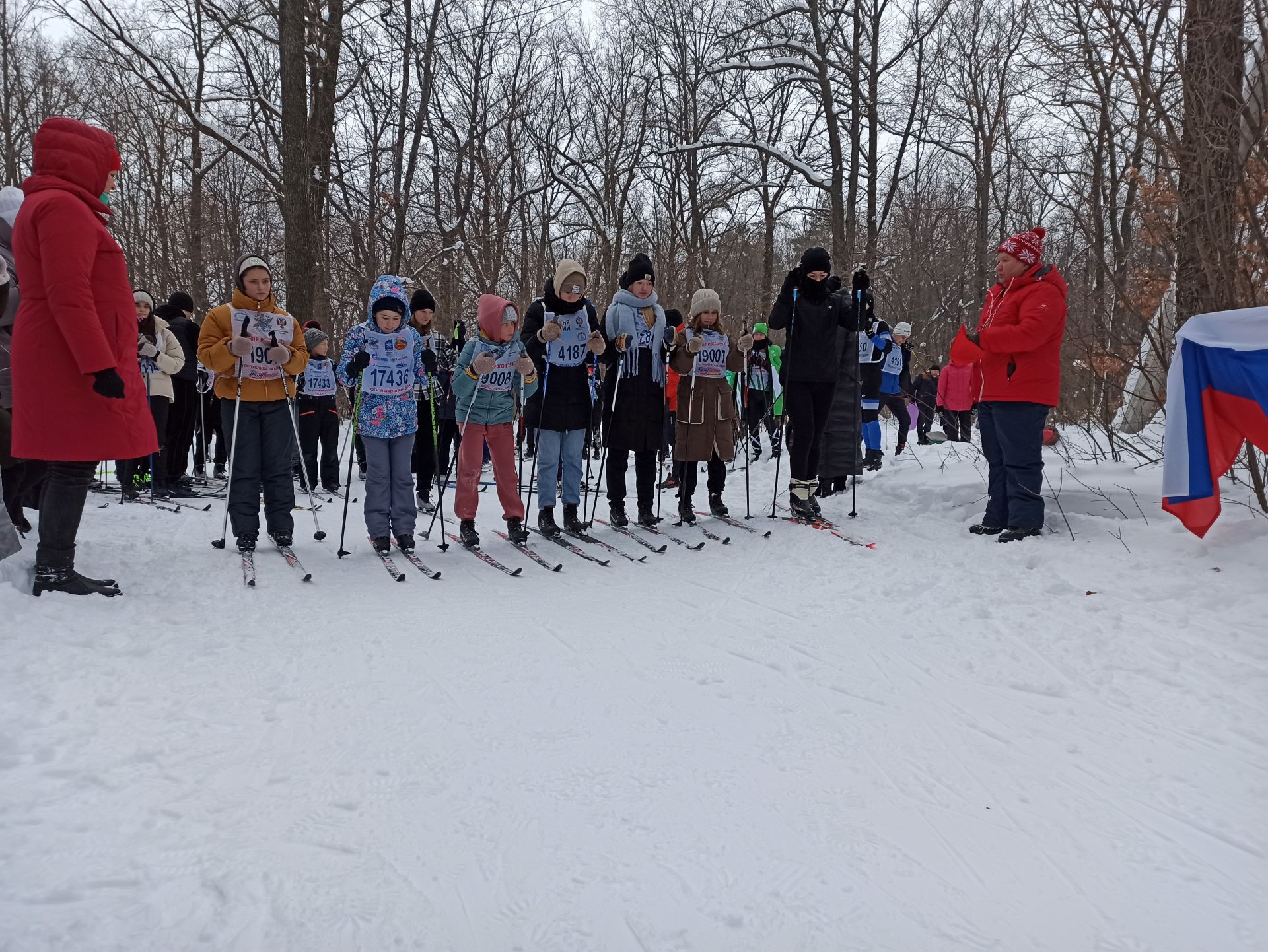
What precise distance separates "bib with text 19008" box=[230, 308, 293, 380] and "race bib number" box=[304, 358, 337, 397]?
3848 millimetres

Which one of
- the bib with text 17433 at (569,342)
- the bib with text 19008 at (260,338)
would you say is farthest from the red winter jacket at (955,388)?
the bib with text 19008 at (260,338)

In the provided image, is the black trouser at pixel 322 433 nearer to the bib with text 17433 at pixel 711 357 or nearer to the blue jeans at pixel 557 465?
the blue jeans at pixel 557 465

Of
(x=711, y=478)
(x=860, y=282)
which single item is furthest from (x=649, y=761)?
(x=860, y=282)

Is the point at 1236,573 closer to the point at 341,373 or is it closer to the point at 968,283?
the point at 341,373

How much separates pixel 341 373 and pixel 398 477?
915 mm

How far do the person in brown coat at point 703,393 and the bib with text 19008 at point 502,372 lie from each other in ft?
5.23

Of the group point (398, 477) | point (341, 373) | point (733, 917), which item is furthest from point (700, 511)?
point (733, 917)

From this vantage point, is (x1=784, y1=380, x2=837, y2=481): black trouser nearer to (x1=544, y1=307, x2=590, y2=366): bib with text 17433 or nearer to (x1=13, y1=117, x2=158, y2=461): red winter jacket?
(x1=544, y1=307, x2=590, y2=366): bib with text 17433

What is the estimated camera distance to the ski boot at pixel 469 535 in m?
6.37

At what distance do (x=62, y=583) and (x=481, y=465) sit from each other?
318cm

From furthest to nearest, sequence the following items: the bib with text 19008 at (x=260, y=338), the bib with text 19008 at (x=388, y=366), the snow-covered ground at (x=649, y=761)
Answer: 1. the bib with text 19008 at (x=388, y=366)
2. the bib with text 19008 at (x=260, y=338)
3. the snow-covered ground at (x=649, y=761)

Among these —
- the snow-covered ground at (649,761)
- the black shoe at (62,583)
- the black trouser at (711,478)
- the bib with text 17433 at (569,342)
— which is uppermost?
the bib with text 17433 at (569,342)

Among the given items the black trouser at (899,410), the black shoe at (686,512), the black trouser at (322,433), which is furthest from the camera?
the black trouser at (899,410)

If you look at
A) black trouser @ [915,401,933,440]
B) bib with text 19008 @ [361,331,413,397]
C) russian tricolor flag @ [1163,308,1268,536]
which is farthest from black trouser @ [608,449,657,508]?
black trouser @ [915,401,933,440]
